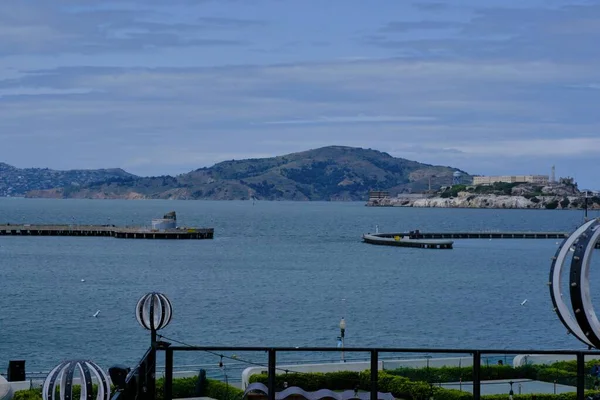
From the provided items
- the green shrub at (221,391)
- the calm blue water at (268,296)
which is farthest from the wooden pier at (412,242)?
the green shrub at (221,391)

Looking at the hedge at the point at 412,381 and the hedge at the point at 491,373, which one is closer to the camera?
the hedge at the point at 412,381

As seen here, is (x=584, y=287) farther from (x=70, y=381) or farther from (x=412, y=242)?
(x=412, y=242)

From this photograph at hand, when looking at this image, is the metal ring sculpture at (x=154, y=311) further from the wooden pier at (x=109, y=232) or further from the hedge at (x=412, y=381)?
the wooden pier at (x=109, y=232)

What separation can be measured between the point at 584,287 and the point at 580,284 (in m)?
0.08

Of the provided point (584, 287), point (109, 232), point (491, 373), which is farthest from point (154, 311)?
point (109, 232)

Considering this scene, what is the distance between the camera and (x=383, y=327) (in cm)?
6028

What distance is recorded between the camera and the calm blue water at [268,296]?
5450cm

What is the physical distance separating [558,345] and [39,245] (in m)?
96.1

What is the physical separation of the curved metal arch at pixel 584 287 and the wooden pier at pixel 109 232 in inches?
5683

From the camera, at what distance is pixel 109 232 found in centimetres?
15550

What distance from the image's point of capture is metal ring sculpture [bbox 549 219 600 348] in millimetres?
9352

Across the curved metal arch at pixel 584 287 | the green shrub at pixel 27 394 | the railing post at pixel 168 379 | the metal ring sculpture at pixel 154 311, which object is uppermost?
the curved metal arch at pixel 584 287

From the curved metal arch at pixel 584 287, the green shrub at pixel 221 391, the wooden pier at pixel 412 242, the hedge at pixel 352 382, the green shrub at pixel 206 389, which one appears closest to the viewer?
the curved metal arch at pixel 584 287

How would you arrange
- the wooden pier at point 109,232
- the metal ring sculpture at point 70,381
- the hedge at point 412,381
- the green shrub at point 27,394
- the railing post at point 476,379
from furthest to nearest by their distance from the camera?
the wooden pier at point 109,232
the green shrub at point 27,394
the hedge at point 412,381
the railing post at point 476,379
the metal ring sculpture at point 70,381
